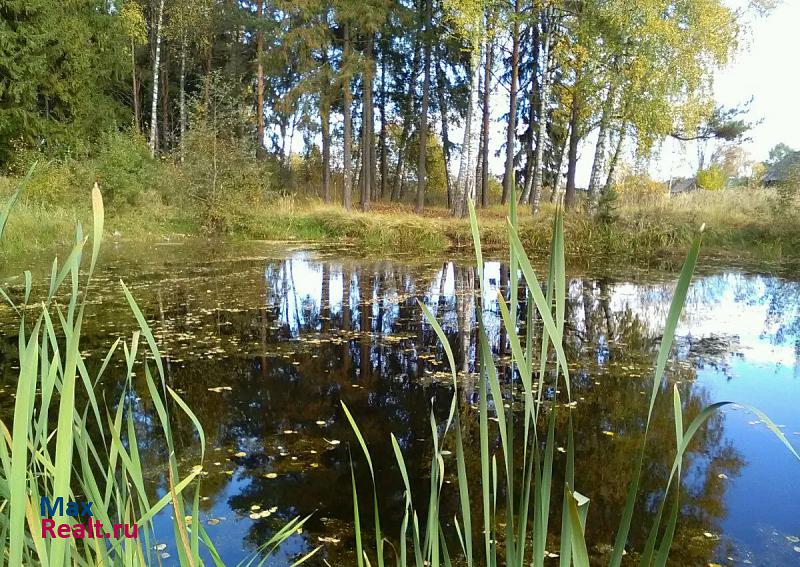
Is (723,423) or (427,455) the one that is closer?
(427,455)

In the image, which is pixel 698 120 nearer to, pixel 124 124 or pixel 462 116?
pixel 462 116

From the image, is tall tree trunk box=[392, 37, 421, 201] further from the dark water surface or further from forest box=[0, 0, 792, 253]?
the dark water surface

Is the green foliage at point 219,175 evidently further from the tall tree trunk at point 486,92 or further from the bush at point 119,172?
the tall tree trunk at point 486,92

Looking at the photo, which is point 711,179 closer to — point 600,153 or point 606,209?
point 600,153

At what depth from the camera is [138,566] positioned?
997mm

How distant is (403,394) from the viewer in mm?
3793

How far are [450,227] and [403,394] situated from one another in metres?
9.85

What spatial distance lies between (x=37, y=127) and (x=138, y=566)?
18130mm

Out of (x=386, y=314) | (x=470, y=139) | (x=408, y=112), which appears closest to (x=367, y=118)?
(x=408, y=112)

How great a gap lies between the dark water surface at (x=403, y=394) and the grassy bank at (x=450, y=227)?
3914 mm

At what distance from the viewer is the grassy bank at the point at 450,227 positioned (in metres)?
11.2

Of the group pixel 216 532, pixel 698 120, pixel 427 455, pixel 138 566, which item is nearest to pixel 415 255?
pixel 698 120

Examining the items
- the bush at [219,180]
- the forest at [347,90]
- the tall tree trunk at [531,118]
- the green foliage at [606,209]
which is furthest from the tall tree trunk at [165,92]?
the green foliage at [606,209]

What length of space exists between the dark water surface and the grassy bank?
391 centimetres
